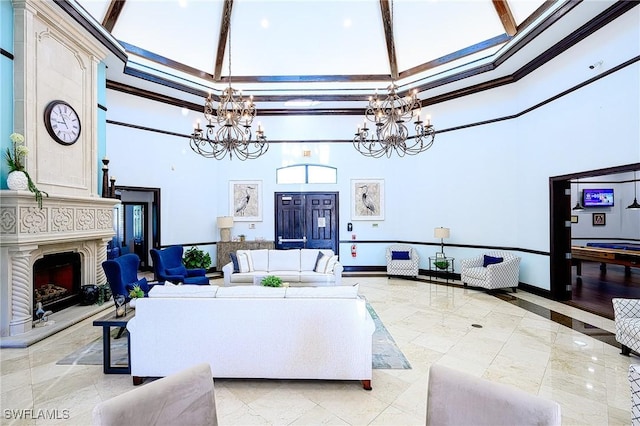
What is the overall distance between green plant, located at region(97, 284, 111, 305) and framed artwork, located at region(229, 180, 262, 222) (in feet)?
11.1

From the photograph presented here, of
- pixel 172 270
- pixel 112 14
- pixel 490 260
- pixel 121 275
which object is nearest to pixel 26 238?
pixel 121 275

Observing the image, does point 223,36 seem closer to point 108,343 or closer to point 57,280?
point 57,280

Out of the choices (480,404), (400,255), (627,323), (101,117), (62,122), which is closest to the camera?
(480,404)

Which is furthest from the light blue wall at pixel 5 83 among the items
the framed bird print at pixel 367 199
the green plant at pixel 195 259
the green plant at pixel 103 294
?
the framed bird print at pixel 367 199

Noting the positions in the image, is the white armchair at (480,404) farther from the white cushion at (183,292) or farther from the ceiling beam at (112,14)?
the ceiling beam at (112,14)

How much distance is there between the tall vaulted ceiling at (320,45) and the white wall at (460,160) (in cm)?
56

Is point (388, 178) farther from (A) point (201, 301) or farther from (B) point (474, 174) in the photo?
(A) point (201, 301)

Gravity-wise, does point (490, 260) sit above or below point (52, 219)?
below

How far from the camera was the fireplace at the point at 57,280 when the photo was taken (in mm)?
4438

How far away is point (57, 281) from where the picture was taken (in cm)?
485

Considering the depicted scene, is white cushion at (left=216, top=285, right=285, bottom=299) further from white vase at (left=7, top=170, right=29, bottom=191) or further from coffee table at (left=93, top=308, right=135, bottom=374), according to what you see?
white vase at (left=7, top=170, right=29, bottom=191)

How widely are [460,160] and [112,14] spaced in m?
7.62

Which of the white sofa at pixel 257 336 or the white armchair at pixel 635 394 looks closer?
the white armchair at pixel 635 394

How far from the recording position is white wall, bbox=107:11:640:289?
172 inches
